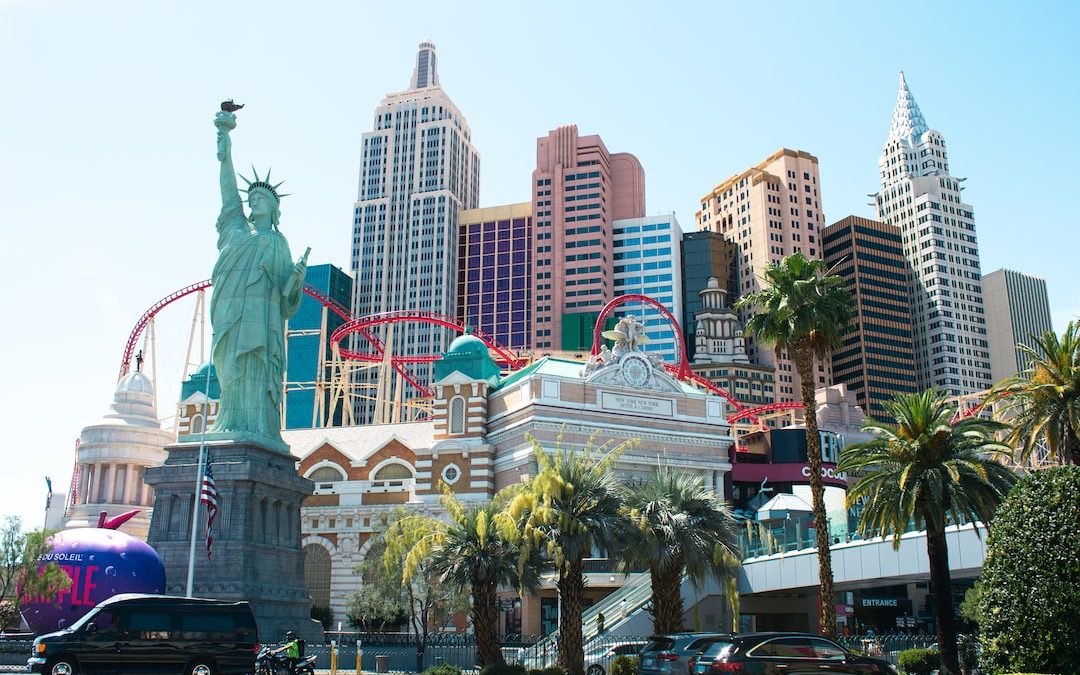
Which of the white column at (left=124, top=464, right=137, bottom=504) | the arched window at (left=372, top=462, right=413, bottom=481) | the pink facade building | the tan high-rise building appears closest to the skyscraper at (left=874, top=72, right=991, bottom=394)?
the tan high-rise building

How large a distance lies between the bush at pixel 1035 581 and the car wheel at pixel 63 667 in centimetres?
2235

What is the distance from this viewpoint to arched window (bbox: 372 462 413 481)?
65.8 meters

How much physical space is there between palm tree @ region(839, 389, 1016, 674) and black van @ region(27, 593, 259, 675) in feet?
68.3

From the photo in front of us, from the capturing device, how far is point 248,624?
28.1 m

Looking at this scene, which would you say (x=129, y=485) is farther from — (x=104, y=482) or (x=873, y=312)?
(x=873, y=312)

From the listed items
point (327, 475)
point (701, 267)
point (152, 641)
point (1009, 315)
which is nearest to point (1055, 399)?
point (152, 641)

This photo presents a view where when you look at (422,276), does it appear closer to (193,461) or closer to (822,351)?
(193,461)

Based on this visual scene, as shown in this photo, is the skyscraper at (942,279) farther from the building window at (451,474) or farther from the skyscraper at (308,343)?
the building window at (451,474)

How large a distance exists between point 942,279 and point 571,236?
67.0 meters

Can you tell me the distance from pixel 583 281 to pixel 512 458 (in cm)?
11001

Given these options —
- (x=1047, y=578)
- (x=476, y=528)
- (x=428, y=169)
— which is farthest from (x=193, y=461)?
(x=428, y=169)

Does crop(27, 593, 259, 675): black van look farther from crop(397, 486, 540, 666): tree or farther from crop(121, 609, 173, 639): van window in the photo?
crop(397, 486, 540, 666): tree

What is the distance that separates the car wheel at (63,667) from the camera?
83.8 ft

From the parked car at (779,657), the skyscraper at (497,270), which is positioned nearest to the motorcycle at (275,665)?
the parked car at (779,657)
